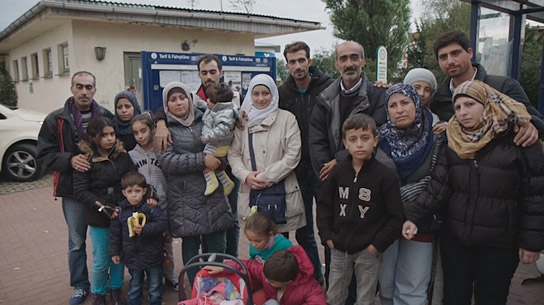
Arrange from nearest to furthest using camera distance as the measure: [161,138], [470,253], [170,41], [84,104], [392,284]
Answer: [470,253] < [392,284] < [161,138] < [84,104] < [170,41]

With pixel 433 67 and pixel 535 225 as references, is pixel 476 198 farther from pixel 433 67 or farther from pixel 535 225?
pixel 433 67

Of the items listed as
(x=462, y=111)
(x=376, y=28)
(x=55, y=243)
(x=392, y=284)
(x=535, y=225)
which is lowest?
(x=55, y=243)

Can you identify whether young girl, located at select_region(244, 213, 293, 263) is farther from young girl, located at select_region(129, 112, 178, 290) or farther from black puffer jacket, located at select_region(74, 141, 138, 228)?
black puffer jacket, located at select_region(74, 141, 138, 228)

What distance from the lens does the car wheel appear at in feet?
28.6

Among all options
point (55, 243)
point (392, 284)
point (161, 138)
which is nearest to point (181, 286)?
point (161, 138)

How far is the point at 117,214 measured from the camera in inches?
131

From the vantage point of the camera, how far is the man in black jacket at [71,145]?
342cm

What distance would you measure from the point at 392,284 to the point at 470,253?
604 millimetres

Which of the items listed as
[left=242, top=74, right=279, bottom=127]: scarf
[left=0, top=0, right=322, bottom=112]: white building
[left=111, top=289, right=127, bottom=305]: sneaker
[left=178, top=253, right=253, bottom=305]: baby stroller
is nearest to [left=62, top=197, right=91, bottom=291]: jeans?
[left=111, top=289, right=127, bottom=305]: sneaker

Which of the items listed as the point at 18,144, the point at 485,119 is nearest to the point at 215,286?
the point at 485,119

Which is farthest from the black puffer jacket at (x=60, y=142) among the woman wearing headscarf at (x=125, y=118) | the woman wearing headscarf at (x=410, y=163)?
the woman wearing headscarf at (x=410, y=163)

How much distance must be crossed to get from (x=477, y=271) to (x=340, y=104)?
154 centimetres

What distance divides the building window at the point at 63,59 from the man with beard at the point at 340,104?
10.4 m

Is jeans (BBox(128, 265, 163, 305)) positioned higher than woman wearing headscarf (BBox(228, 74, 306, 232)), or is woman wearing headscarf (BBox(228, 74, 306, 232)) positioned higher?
woman wearing headscarf (BBox(228, 74, 306, 232))
